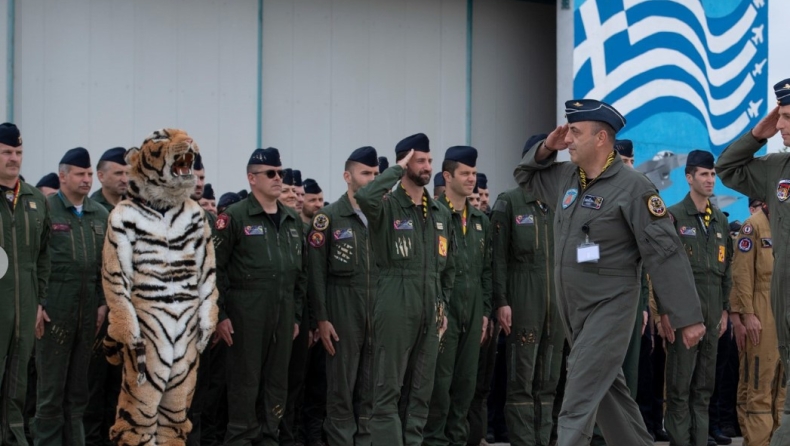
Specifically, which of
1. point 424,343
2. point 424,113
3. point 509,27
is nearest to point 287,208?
point 424,343

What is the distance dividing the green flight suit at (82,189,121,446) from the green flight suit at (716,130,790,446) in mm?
A: 4588

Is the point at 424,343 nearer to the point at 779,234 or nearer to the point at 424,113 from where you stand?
the point at 779,234

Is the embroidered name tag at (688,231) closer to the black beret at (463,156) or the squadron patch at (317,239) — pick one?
the black beret at (463,156)

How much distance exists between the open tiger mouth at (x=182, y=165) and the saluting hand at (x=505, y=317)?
3112 millimetres

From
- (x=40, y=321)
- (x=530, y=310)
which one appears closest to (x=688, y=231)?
(x=530, y=310)

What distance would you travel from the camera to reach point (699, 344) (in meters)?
9.71

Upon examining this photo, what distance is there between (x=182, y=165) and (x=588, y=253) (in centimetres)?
276

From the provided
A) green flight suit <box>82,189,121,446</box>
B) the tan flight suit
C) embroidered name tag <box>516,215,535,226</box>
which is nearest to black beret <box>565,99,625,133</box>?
embroidered name tag <box>516,215,535,226</box>

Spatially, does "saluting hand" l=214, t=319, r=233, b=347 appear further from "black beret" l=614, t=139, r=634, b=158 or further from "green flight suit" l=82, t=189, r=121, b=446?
"black beret" l=614, t=139, r=634, b=158

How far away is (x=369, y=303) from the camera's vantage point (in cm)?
896

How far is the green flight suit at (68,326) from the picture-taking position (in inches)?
311

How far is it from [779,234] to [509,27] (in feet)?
28.9

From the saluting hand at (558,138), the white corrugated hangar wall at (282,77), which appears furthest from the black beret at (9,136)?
the white corrugated hangar wall at (282,77)

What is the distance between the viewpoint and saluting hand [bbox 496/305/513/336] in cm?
932
